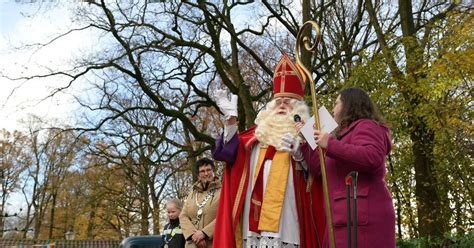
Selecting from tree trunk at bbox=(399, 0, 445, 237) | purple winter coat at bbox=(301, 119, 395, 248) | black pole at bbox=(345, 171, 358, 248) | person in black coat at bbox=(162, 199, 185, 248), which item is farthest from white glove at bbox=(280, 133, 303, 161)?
tree trunk at bbox=(399, 0, 445, 237)

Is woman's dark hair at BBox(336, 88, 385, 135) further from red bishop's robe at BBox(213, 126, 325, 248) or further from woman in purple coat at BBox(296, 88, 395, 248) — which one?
red bishop's robe at BBox(213, 126, 325, 248)

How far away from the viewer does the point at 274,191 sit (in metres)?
4.05

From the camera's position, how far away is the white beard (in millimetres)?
4145

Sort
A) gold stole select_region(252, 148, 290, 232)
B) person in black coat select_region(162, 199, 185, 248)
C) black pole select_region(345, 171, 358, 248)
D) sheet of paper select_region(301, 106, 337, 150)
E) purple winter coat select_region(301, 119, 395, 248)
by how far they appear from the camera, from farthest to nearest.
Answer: person in black coat select_region(162, 199, 185, 248) → gold stole select_region(252, 148, 290, 232) → sheet of paper select_region(301, 106, 337, 150) → purple winter coat select_region(301, 119, 395, 248) → black pole select_region(345, 171, 358, 248)

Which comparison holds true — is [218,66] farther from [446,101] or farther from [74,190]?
[74,190]

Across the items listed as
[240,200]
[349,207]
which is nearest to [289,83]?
[240,200]

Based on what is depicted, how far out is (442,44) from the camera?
8.30 m

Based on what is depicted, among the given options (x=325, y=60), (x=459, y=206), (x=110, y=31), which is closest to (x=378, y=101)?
(x=459, y=206)

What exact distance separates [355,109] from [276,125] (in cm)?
88

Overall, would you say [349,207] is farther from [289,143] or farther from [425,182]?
[425,182]

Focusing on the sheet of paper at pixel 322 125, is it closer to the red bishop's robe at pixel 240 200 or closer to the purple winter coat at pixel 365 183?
the purple winter coat at pixel 365 183

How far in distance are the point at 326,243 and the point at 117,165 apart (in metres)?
19.9

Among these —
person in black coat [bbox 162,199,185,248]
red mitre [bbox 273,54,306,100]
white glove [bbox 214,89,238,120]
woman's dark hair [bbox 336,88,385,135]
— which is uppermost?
red mitre [bbox 273,54,306,100]

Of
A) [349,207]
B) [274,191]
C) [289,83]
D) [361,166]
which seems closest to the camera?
[349,207]
